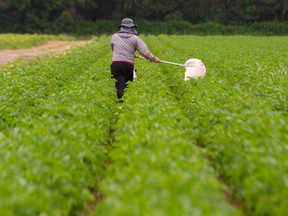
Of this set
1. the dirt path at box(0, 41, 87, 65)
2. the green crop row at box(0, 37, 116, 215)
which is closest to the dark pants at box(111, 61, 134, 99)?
the green crop row at box(0, 37, 116, 215)

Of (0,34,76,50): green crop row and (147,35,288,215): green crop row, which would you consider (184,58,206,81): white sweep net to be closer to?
(147,35,288,215): green crop row

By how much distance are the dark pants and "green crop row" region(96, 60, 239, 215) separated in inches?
145

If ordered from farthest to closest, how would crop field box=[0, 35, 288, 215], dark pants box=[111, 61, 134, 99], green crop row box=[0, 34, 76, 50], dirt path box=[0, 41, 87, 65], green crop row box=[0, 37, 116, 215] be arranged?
green crop row box=[0, 34, 76, 50] → dirt path box=[0, 41, 87, 65] → dark pants box=[111, 61, 134, 99] → green crop row box=[0, 37, 116, 215] → crop field box=[0, 35, 288, 215]

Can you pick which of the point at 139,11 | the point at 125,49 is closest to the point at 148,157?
the point at 125,49

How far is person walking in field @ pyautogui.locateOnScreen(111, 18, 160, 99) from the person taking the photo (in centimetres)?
960

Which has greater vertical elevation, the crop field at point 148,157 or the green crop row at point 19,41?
the crop field at point 148,157

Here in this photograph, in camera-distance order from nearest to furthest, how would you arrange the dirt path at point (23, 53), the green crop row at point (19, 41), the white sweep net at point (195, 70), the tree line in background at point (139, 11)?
the white sweep net at point (195, 70) → the dirt path at point (23, 53) → the green crop row at point (19, 41) → the tree line in background at point (139, 11)

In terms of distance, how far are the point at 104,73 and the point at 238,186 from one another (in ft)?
25.5

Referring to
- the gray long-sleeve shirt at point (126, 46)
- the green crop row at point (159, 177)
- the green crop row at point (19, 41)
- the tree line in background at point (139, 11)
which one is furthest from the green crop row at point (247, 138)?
the tree line in background at point (139, 11)

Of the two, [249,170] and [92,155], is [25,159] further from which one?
[249,170]

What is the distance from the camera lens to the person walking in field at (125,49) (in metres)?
9.60

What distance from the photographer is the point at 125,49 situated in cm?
963

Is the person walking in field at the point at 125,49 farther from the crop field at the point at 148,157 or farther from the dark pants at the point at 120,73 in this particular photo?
the crop field at the point at 148,157

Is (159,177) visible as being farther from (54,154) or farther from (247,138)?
(247,138)
